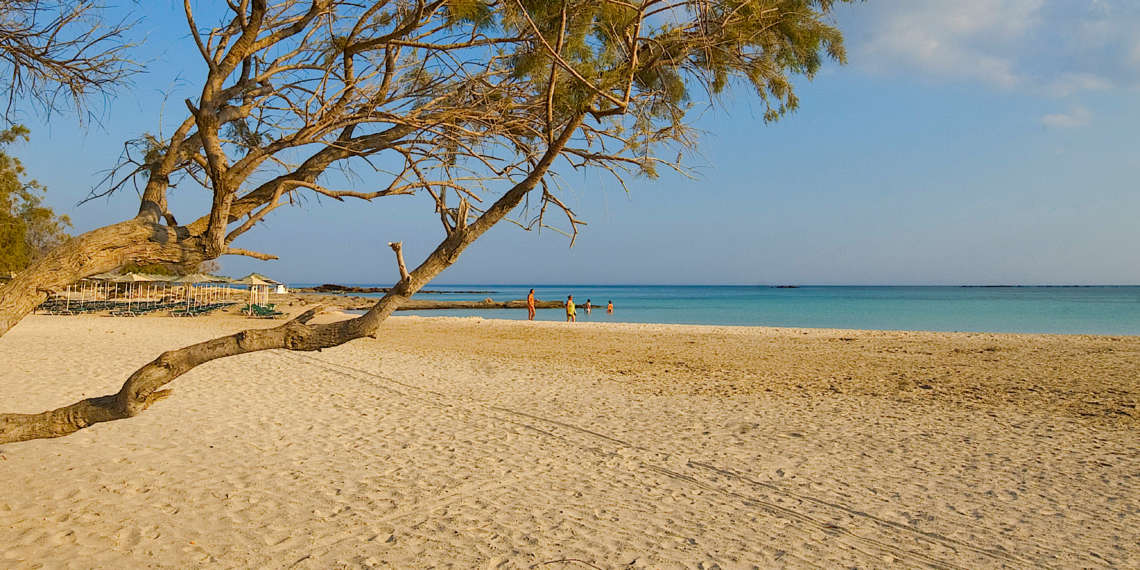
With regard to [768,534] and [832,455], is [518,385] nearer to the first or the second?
[832,455]

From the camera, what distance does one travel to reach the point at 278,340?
277cm

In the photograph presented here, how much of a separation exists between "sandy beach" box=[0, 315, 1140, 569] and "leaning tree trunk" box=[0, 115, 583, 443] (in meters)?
1.36

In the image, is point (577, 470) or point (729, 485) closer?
point (729, 485)

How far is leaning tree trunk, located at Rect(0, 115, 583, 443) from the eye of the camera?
2711 millimetres

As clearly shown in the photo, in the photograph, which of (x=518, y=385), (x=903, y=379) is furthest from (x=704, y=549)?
(x=903, y=379)

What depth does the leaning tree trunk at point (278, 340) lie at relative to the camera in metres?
2.71

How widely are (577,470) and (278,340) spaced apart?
3.75 m

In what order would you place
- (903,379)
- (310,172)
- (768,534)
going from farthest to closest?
(903,379) → (768,534) → (310,172)

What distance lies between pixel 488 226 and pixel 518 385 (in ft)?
26.9

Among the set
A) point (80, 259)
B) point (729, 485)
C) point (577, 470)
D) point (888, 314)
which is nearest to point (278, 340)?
point (80, 259)

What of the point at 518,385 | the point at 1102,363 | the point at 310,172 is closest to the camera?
the point at 310,172

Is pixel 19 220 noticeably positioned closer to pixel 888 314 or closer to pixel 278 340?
pixel 278 340

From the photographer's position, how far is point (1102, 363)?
13453mm

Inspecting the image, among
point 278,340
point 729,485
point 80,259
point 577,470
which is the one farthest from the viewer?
point 577,470
